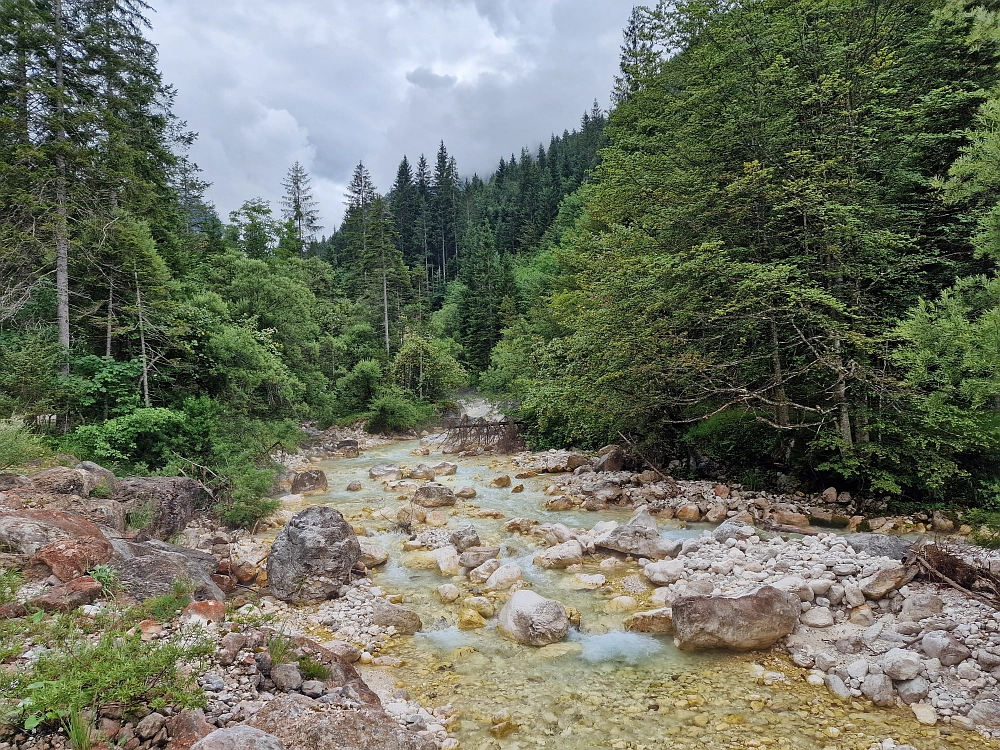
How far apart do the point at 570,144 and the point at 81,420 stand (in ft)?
311

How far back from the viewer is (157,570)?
6.36m

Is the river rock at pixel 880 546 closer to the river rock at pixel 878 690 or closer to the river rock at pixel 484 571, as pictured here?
the river rock at pixel 878 690

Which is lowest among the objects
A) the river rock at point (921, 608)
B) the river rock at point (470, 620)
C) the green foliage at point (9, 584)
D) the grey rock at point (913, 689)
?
the river rock at point (470, 620)

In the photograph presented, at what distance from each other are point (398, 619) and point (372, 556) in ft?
8.66

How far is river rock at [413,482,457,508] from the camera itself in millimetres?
14117

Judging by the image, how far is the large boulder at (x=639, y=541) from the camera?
31.7ft

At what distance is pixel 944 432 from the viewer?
1051cm

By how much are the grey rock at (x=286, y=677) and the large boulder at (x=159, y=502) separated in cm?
565

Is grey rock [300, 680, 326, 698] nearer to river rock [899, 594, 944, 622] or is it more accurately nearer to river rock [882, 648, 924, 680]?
river rock [882, 648, 924, 680]

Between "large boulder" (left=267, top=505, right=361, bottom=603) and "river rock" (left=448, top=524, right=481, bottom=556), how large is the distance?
212cm

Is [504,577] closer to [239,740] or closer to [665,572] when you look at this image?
[665,572]

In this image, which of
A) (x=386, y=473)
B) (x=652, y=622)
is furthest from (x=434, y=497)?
(x=652, y=622)

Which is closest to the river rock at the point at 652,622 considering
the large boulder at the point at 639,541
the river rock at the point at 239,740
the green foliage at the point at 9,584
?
the large boulder at the point at 639,541

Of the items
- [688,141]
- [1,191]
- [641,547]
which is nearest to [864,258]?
[688,141]
